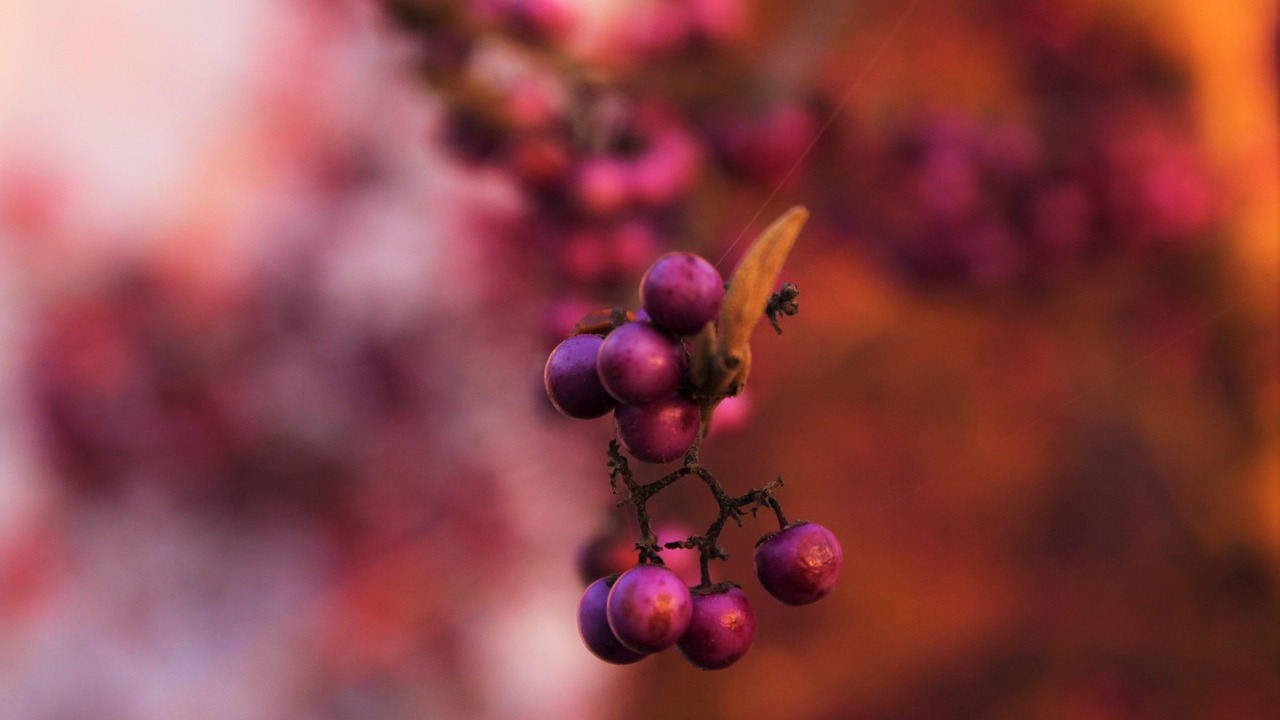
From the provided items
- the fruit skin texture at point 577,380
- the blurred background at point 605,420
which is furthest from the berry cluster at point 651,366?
the blurred background at point 605,420

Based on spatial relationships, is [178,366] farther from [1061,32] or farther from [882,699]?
[1061,32]

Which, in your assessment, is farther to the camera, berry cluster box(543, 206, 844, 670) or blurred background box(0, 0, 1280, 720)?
blurred background box(0, 0, 1280, 720)

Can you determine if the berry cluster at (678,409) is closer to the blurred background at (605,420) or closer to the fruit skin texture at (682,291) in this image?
the fruit skin texture at (682,291)

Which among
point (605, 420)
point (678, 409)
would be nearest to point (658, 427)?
point (678, 409)

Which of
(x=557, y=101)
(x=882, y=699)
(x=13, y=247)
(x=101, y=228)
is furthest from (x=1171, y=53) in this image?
(x=13, y=247)

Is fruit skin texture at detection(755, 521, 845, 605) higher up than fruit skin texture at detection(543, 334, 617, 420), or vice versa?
fruit skin texture at detection(543, 334, 617, 420)

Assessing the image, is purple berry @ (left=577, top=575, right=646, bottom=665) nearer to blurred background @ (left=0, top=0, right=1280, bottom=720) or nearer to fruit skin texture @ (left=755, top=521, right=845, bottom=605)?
fruit skin texture @ (left=755, top=521, right=845, bottom=605)

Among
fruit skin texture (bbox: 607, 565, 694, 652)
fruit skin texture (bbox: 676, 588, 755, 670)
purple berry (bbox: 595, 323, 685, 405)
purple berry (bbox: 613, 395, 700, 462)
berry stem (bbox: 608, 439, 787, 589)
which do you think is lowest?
fruit skin texture (bbox: 676, 588, 755, 670)

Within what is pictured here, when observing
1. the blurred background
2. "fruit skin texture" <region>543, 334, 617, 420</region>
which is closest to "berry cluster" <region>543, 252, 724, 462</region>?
"fruit skin texture" <region>543, 334, 617, 420</region>

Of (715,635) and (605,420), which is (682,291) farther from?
(605,420)
